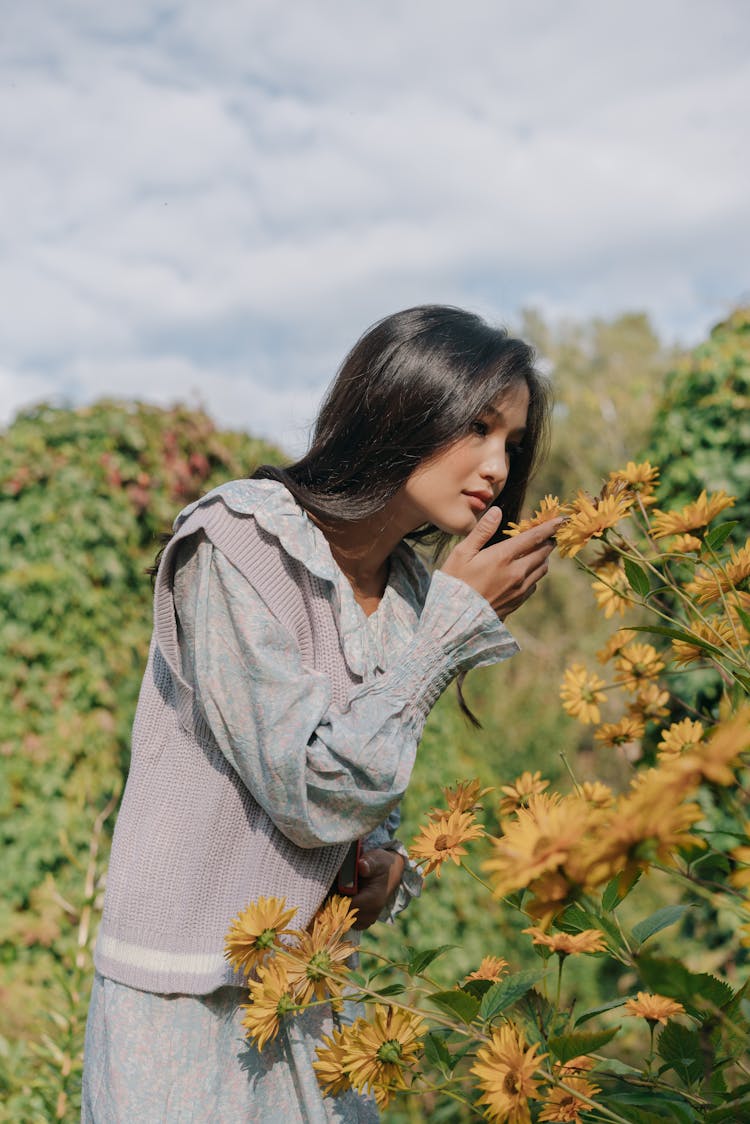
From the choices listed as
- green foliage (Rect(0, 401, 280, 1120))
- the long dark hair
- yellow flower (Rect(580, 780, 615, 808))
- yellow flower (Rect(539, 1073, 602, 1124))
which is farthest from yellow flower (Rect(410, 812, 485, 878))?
green foliage (Rect(0, 401, 280, 1120))

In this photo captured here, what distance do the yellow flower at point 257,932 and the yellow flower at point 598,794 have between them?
0.29m

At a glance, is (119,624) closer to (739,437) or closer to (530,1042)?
(739,437)

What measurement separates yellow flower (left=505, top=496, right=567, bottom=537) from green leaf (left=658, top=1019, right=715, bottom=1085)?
0.53 m

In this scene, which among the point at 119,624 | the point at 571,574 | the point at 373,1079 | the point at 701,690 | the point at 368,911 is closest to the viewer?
the point at 373,1079

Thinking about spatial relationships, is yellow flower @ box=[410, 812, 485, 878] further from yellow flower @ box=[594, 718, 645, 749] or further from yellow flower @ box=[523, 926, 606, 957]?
yellow flower @ box=[594, 718, 645, 749]

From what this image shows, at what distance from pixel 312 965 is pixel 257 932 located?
0.21 feet

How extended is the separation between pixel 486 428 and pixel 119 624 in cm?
195

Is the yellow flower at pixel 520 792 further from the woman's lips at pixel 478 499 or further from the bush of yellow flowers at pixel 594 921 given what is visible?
the woman's lips at pixel 478 499

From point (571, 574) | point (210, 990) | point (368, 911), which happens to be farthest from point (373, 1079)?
point (571, 574)

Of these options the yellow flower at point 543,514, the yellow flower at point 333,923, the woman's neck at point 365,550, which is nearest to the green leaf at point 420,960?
the yellow flower at point 333,923

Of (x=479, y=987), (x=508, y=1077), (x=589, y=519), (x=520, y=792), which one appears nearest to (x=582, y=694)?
(x=520, y=792)

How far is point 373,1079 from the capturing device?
0.87 m

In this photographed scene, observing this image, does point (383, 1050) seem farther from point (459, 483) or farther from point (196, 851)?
point (459, 483)

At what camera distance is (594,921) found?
0.81m
